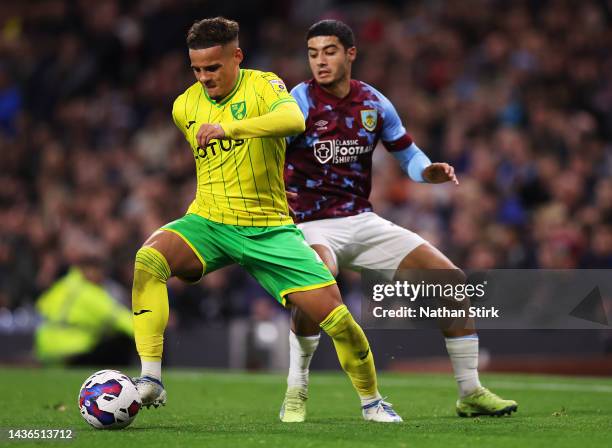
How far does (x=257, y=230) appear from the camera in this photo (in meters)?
6.86

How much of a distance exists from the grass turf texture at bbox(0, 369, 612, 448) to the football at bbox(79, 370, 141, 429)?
0.08 metres

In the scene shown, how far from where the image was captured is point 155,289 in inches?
267

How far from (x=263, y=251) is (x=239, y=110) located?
827 millimetres

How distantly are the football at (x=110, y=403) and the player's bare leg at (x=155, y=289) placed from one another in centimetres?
22

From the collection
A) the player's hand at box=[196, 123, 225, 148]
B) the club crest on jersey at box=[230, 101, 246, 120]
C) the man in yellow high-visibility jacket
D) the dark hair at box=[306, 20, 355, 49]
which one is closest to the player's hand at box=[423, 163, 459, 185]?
the dark hair at box=[306, 20, 355, 49]

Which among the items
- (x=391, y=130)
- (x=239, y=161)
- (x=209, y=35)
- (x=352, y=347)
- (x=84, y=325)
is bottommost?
(x=84, y=325)

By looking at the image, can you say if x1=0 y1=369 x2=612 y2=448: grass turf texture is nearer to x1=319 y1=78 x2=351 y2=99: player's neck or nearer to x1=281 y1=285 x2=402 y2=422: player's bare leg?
x1=281 y1=285 x2=402 y2=422: player's bare leg

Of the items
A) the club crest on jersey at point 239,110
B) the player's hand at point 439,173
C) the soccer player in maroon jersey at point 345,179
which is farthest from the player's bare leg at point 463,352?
the club crest on jersey at point 239,110

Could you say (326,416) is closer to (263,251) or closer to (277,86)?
(263,251)

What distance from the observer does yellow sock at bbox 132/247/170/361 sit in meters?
6.74

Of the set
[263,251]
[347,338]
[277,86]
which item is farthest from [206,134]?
[347,338]

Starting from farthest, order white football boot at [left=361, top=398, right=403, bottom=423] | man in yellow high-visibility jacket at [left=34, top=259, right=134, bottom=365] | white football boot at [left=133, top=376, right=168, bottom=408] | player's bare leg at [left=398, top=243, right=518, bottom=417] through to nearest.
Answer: man in yellow high-visibility jacket at [left=34, top=259, right=134, bottom=365] < player's bare leg at [left=398, top=243, right=518, bottom=417] < white football boot at [left=361, top=398, right=403, bottom=423] < white football boot at [left=133, top=376, right=168, bottom=408]

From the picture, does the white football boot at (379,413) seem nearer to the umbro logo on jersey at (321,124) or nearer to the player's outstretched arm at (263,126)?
the player's outstretched arm at (263,126)

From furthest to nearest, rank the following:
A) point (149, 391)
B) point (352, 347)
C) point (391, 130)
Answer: point (391, 130) < point (352, 347) < point (149, 391)
